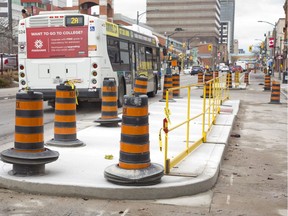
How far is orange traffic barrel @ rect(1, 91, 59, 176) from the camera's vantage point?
18.9 ft

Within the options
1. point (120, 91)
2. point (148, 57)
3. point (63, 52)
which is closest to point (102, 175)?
point (63, 52)

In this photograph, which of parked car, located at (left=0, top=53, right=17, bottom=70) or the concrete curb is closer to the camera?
the concrete curb

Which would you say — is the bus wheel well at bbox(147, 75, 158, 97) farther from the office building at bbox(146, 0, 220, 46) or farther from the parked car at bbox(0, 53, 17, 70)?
the office building at bbox(146, 0, 220, 46)

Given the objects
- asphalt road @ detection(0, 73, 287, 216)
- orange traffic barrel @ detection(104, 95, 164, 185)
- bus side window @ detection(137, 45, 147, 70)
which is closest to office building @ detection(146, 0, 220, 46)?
bus side window @ detection(137, 45, 147, 70)

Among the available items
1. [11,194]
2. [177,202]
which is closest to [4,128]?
[11,194]

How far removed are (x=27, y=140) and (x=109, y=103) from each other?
4.71 meters

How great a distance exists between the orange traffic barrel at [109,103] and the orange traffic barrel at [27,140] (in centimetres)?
448

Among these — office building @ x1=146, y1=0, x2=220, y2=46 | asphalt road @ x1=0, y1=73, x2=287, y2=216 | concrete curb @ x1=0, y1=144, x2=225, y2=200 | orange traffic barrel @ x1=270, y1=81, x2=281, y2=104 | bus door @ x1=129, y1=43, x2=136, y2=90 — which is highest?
office building @ x1=146, y1=0, x2=220, y2=46

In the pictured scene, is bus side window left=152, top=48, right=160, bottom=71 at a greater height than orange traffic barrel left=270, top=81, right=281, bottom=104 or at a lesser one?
greater

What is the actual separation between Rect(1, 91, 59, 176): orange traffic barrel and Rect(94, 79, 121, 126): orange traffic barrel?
4.48m

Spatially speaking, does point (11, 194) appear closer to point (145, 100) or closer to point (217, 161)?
point (145, 100)

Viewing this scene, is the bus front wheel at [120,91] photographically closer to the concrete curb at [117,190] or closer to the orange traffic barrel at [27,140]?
the orange traffic barrel at [27,140]

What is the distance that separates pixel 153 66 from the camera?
72.9 feet

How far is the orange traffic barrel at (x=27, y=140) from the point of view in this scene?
576 cm
